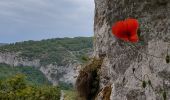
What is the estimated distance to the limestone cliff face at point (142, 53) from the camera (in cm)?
625

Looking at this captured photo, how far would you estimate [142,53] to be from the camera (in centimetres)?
684

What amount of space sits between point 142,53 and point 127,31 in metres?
2.99

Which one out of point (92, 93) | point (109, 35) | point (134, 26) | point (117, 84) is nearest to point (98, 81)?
point (92, 93)

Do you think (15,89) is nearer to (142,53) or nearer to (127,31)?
(142,53)

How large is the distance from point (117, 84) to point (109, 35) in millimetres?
1297

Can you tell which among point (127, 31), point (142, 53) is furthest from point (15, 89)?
point (127, 31)

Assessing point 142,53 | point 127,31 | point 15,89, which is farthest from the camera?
point 15,89

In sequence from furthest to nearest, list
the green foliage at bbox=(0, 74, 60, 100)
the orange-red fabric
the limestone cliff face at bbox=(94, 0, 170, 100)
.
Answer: the green foliage at bbox=(0, 74, 60, 100) < the limestone cliff face at bbox=(94, 0, 170, 100) < the orange-red fabric

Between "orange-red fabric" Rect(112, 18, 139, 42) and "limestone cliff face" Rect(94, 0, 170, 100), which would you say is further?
"limestone cliff face" Rect(94, 0, 170, 100)

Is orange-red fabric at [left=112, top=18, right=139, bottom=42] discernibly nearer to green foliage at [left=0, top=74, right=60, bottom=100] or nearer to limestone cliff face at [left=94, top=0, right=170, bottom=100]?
limestone cliff face at [left=94, top=0, right=170, bottom=100]

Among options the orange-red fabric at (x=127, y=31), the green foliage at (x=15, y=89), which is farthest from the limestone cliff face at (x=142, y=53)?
the green foliage at (x=15, y=89)

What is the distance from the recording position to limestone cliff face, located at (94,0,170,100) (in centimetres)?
625

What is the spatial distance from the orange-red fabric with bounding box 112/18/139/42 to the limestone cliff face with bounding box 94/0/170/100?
158 cm

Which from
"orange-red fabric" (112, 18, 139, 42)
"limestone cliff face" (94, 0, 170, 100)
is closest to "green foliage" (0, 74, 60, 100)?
"limestone cliff face" (94, 0, 170, 100)
